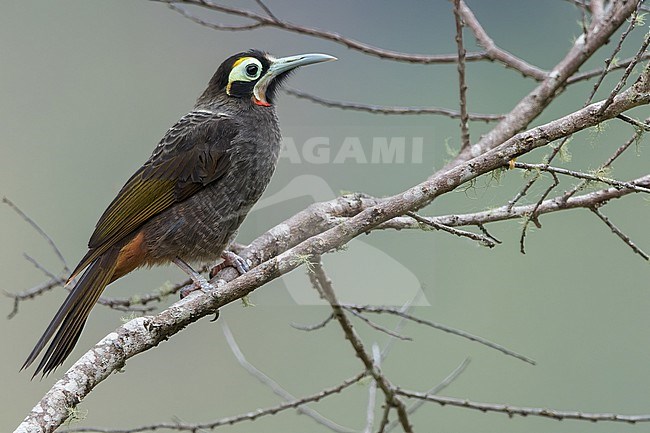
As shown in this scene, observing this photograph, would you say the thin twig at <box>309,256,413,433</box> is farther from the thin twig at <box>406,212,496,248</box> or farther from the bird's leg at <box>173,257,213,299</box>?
the thin twig at <box>406,212,496,248</box>

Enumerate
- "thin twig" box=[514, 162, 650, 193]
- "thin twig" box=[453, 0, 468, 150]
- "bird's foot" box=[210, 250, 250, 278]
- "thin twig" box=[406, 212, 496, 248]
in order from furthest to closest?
1. "bird's foot" box=[210, 250, 250, 278]
2. "thin twig" box=[453, 0, 468, 150]
3. "thin twig" box=[406, 212, 496, 248]
4. "thin twig" box=[514, 162, 650, 193]

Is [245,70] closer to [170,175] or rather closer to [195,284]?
[170,175]

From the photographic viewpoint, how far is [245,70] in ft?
13.0

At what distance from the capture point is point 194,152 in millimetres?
3686

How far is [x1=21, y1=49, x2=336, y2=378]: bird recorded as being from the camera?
11.5 feet

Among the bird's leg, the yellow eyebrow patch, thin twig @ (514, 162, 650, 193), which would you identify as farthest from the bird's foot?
thin twig @ (514, 162, 650, 193)

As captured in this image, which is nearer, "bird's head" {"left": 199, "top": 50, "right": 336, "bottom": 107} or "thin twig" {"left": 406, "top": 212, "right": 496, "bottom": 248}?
"thin twig" {"left": 406, "top": 212, "right": 496, "bottom": 248}

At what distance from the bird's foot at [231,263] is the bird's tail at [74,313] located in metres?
0.42

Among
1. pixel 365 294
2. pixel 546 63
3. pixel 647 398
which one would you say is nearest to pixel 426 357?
pixel 647 398

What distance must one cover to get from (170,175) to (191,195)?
0.12m

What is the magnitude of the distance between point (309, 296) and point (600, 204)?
56.2 inches

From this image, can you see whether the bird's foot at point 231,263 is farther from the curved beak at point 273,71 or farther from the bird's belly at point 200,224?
the curved beak at point 273,71

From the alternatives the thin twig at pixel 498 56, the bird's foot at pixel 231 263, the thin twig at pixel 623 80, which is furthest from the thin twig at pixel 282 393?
the thin twig at pixel 498 56

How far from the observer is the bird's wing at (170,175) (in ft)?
11.7
